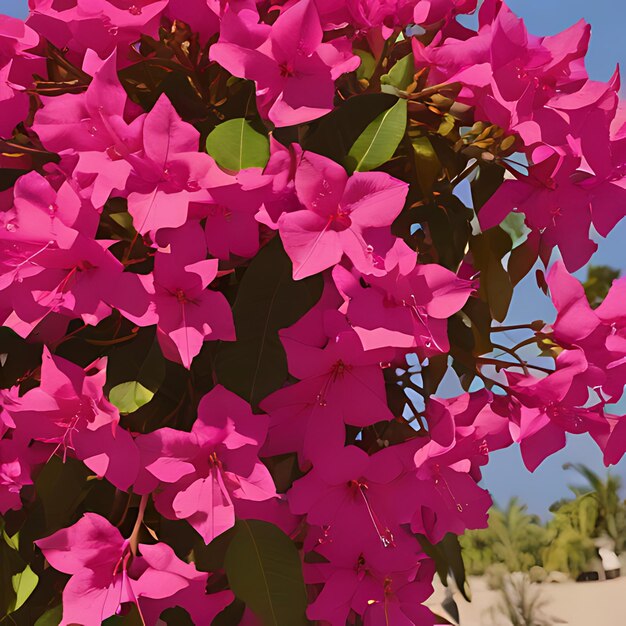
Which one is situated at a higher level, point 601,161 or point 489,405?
point 601,161

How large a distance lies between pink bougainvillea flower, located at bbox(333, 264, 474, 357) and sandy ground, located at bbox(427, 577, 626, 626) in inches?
183

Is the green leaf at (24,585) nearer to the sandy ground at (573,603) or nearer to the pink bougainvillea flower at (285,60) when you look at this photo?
the pink bougainvillea flower at (285,60)

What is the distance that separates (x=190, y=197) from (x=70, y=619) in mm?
289

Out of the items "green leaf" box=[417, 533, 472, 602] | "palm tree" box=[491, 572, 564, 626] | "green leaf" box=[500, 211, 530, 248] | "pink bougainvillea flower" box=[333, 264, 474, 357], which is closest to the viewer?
"pink bougainvillea flower" box=[333, 264, 474, 357]

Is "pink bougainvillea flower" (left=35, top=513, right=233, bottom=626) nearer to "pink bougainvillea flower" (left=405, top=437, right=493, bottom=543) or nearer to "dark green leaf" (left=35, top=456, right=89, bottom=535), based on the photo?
→ "dark green leaf" (left=35, top=456, right=89, bottom=535)

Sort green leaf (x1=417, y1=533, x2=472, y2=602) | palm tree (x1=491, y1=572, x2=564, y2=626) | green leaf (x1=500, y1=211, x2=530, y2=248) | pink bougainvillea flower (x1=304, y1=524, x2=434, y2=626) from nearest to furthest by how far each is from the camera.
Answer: pink bougainvillea flower (x1=304, y1=524, x2=434, y2=626) < green leaf (x1=417, y1=533, x2=472, y2=602) < green leaf (x1=500, y1=211, x2=530, y2=248) < palm tree (x1=491, y1=572, x2=564, y2=626)

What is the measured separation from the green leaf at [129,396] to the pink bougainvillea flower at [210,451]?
25 mm

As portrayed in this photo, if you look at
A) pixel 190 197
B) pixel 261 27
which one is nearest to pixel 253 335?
pixel 190 197

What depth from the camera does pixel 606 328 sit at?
2.17 ft

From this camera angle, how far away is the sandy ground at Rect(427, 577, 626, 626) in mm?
5188

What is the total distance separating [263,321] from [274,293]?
0.02 m

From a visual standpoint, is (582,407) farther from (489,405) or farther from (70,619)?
(70,619)

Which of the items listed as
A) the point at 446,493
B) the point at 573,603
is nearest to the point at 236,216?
the point at 446,493

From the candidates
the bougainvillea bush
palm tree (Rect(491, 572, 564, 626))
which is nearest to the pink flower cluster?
the bougainvillea bush
